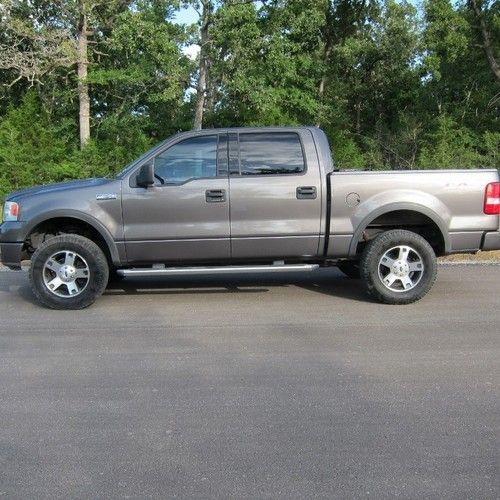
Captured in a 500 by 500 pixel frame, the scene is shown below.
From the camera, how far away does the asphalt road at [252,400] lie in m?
3.25

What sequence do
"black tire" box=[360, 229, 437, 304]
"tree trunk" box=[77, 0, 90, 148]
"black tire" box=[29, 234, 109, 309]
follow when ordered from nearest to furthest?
"black tire" box=[29, 234, 109, 309] → "black tire" box=[360, 229, 437, 304] → "tree trunk" box=[77, 0, 90, 148]

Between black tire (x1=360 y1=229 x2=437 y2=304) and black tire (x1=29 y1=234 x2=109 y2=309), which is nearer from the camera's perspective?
black tire (x1=29 y1=234 x2=109 y2=309)

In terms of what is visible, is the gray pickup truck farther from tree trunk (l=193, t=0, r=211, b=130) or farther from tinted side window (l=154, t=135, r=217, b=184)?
tree trunk (l=193, t=0, r=211, b=130)

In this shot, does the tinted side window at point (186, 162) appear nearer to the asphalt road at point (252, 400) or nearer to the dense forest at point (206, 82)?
the asphalt road at point (252, 400)

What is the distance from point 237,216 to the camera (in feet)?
22.7

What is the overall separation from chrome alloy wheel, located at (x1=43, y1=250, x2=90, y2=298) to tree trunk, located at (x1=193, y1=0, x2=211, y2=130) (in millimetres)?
14641

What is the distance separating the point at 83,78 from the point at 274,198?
19.3m

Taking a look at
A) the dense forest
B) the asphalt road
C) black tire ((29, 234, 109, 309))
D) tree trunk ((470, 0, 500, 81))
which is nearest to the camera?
the asphalt road

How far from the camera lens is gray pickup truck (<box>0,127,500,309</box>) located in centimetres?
686

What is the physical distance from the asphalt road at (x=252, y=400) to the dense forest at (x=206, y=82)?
16012 mm

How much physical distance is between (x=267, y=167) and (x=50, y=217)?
8.35ft

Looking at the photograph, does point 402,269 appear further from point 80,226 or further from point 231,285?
point 80,226

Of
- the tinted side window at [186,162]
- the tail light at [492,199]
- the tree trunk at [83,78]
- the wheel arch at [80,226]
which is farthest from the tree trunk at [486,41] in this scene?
the wheel arch at [80,226]

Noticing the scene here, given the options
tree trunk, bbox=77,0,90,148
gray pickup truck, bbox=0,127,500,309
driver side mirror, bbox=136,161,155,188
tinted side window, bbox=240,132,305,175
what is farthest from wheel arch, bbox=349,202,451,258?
tree trunk, bbox=77,0,90,148
